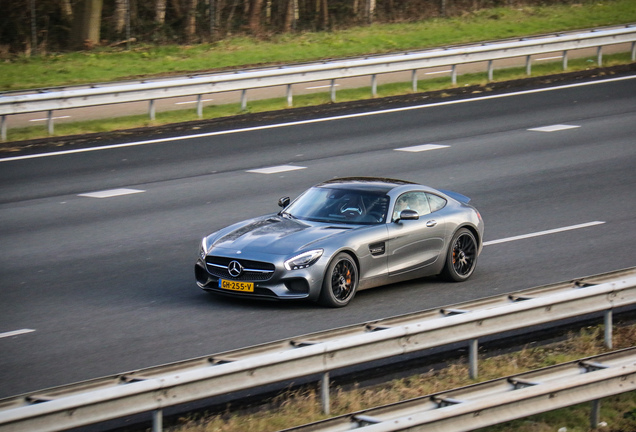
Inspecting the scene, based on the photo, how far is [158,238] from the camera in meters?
14.8

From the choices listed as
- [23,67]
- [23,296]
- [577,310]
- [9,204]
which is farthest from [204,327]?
[23,67]

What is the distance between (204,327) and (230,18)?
25.8m

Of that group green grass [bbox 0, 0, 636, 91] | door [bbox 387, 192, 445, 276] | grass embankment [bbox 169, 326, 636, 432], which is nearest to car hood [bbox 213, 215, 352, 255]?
door [bbox 387, 192, 445, 276]

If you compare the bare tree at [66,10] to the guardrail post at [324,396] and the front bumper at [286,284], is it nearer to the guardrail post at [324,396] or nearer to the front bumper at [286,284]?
the front bumper at [286,284]

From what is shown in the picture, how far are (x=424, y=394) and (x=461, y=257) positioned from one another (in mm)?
4452

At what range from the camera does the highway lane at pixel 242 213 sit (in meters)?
10.7

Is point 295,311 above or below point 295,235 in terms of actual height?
below

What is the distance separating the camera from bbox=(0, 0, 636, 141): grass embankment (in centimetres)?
2547

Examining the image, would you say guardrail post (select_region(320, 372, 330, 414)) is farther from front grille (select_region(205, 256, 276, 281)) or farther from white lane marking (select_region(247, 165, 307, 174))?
white lane marking (select_region(247, 165, 307, 174))

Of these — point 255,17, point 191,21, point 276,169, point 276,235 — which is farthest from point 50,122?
point 255,17

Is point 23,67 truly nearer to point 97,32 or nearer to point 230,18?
point 97,32

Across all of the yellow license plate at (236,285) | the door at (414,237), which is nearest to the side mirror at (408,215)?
the door at (414,237)

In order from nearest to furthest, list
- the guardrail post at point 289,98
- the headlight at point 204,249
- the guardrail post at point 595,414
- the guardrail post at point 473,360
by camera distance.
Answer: the guardrail post at point 595,414
the guardrail post at point 473,360
the headlight at point 204,249
the guardrail post at point 289,98

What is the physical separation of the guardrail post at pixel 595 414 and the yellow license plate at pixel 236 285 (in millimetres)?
4297
